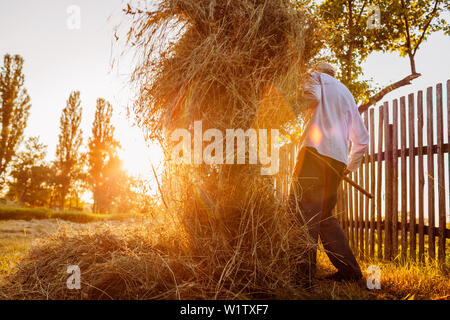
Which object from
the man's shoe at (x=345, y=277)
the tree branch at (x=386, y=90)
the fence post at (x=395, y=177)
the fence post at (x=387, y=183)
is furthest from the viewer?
the tree branch at (x=386, y=90)

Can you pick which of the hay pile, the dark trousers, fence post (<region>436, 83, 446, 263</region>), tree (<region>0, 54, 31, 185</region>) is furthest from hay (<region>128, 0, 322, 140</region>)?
tree (<region>0, 54, 31, 185</region>)

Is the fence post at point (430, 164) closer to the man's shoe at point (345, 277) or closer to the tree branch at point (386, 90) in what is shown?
the man's shoe at point (345, 277)

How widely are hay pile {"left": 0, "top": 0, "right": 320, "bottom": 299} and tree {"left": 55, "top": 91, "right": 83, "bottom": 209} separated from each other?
22.1m

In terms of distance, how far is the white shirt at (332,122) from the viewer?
7.73 ft

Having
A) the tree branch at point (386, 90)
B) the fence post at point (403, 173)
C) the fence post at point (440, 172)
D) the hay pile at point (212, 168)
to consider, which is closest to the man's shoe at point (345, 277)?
the hay pile at point (212, 168)

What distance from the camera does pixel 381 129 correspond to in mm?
4148

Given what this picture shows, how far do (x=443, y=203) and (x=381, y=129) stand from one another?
4.24 feet

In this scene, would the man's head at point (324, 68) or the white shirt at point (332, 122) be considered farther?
the man's head at point (324, 68)

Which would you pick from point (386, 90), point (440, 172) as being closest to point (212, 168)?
point (440, 172)

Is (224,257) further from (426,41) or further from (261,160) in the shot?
(426,41)

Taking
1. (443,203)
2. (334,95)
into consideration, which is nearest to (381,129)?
(443,203)

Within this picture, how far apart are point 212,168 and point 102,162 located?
2365 centimetres

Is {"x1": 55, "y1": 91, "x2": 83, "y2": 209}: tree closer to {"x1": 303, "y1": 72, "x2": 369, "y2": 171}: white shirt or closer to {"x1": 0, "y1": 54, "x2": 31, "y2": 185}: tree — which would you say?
{"x1": 0, "y1": 54, "x2": 31, "y2": 185}: tree

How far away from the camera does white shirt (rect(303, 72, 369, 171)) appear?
2355 mm
